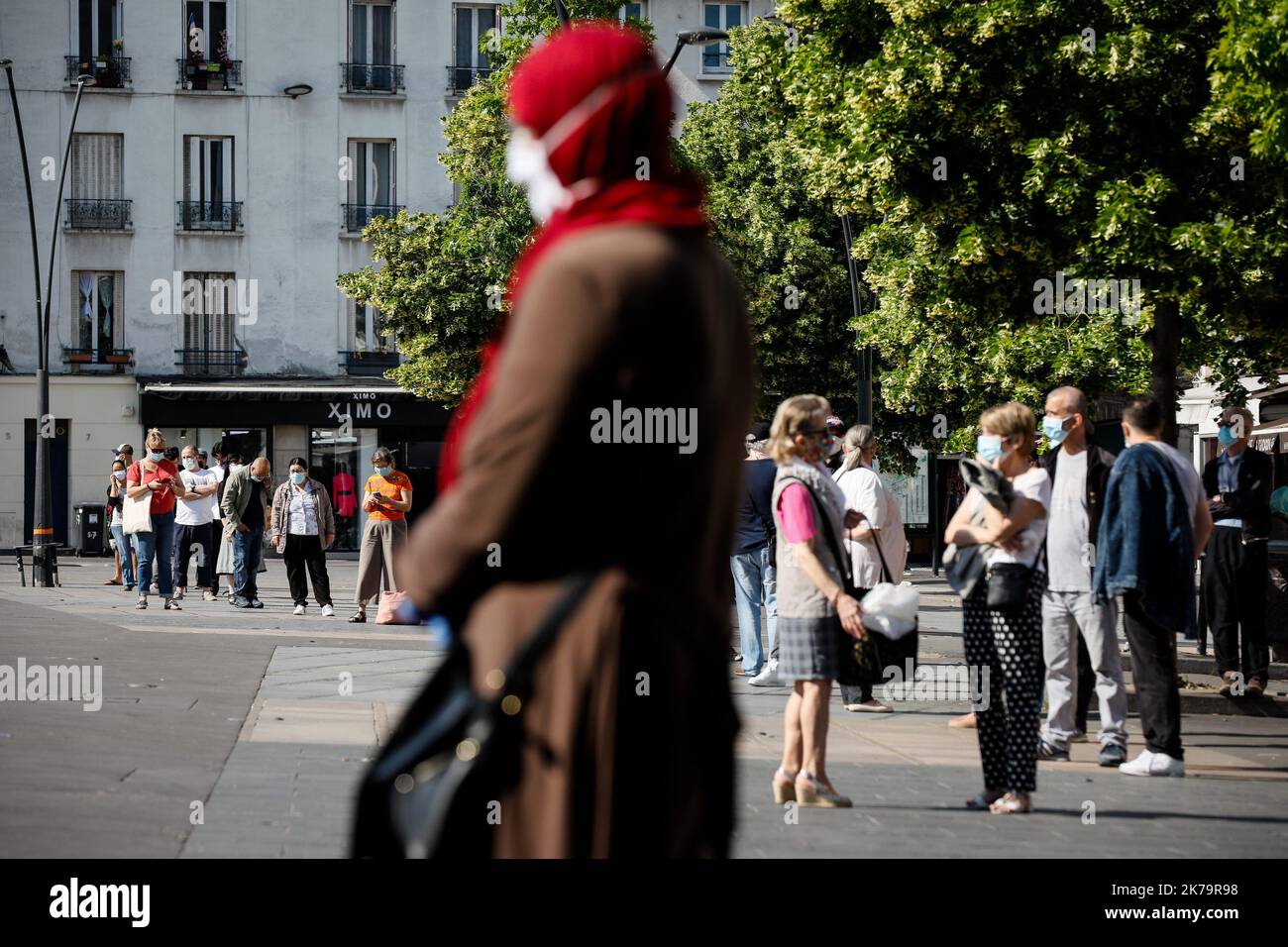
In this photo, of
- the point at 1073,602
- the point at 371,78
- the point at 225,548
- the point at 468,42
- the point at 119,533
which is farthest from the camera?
the point at 468,42

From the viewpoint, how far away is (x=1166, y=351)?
1297cm

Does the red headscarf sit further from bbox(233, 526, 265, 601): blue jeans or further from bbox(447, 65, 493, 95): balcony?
bbox(447, 65, 493, 95): balcony

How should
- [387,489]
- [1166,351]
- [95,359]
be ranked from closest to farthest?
[1166,351] → [387,489] → [95,359]

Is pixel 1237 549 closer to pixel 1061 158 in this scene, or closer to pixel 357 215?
pixel 1061 158

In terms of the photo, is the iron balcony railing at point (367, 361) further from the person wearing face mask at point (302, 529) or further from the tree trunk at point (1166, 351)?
the tree trunk at point (1166, 351)

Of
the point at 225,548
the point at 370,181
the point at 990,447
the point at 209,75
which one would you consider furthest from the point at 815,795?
the point at 209,75

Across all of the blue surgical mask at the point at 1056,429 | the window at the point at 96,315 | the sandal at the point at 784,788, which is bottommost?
the sandal at the point at 784,788

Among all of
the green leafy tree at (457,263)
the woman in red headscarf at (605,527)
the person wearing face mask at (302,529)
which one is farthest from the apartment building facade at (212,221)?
the woman in red headscarf at (605,527)

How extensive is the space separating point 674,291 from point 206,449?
38653 millimetres

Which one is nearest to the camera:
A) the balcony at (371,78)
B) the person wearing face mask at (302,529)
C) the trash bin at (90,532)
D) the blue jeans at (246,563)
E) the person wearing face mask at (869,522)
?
the person wearing face mask at (869,522)

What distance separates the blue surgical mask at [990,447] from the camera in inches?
324

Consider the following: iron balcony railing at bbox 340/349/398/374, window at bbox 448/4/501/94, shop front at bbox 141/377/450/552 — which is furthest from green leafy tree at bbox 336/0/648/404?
window at bbox 448/4/501/94

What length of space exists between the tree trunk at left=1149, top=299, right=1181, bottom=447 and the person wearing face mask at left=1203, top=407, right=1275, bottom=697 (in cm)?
52

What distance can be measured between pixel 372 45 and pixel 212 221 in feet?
20.7
